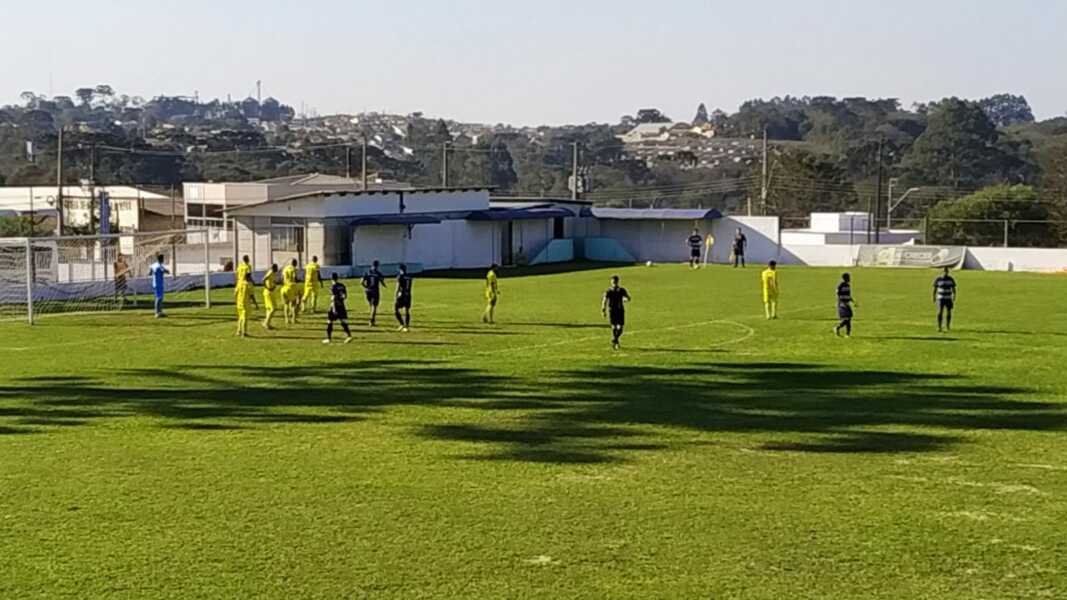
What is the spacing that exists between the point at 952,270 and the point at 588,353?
113 feet

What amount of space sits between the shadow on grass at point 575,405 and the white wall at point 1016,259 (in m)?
35.9

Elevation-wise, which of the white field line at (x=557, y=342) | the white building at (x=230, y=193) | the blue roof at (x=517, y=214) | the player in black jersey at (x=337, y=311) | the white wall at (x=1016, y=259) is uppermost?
the white building at (x=230, y=193)

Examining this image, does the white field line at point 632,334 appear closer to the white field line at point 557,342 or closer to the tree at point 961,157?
the white field line at point 557,342

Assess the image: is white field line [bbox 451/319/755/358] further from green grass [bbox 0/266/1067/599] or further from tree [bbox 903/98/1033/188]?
tree [bbox 903/98/1033/188]

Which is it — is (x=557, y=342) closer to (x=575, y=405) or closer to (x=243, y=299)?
(x=243, y=299)

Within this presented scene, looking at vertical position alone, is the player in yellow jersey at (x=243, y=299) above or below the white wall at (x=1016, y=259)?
below

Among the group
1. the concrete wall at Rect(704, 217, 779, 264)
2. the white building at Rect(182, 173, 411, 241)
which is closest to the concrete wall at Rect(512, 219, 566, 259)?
the concrete wall at Rect(704, 217, 779, 264)

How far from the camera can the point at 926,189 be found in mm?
112312

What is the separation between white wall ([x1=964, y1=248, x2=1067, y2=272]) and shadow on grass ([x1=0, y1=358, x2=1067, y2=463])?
35.9 meters

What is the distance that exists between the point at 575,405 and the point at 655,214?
44.2m

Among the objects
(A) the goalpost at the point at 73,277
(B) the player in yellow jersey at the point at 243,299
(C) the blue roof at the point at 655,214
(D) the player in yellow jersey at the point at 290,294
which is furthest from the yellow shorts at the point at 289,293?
(C) the blue roof at the point at 655,214

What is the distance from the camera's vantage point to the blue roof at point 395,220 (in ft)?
169

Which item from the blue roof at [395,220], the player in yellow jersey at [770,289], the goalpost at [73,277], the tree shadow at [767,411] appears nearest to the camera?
the tree shadow at [767,411]

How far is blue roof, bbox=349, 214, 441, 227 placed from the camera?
5138 cm
